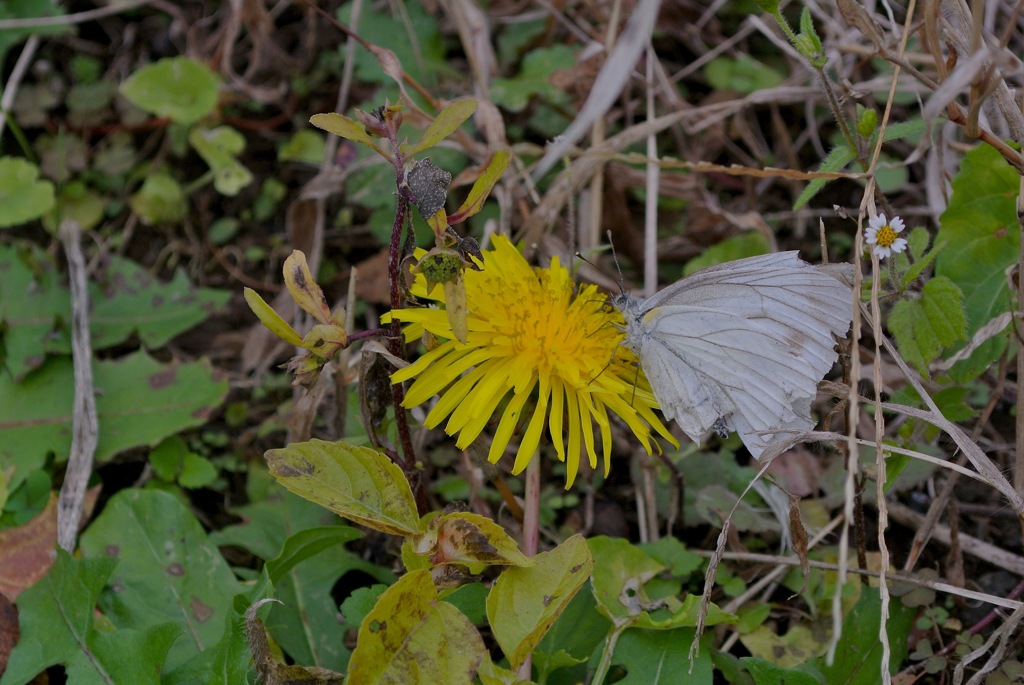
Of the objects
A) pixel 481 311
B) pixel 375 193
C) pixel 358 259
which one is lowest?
pixel 358 259

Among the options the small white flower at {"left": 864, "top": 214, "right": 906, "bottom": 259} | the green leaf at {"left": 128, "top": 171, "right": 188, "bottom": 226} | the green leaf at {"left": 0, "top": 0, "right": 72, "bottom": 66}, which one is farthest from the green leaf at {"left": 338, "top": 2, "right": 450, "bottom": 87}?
the small white flower at {"left": 864, "top": 214, "right": 906, "bottom": 259}

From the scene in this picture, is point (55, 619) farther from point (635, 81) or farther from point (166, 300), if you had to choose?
point (635, 81)

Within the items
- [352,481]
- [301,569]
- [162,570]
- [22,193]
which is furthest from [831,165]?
[22,193]

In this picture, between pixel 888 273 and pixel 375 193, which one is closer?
pixel 888 273

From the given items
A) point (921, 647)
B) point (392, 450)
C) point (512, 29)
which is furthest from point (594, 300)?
point (512, 29)

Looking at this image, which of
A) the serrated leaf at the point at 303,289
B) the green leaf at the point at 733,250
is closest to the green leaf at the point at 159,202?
the serrated leaf at the point at 303,289

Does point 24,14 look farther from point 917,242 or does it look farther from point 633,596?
point 917,242
